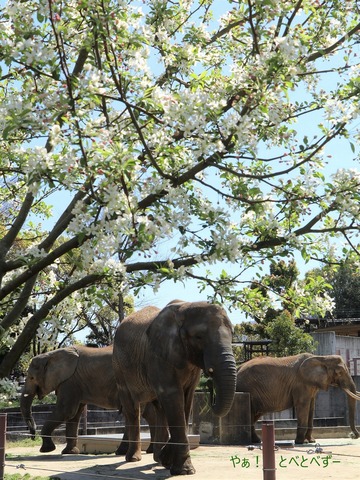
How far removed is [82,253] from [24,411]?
952 cm

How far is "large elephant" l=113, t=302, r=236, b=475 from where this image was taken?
10531 millimetres

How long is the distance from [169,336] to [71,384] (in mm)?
5197

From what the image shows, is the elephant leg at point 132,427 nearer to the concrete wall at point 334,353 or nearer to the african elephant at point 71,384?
the african elephant at point 71,384

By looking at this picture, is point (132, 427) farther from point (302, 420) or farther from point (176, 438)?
point (302, 420)

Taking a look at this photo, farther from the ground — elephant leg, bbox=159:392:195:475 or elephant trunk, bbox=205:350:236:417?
elephant trunk, bbox=205:350:236:417

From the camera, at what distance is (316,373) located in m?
18.3

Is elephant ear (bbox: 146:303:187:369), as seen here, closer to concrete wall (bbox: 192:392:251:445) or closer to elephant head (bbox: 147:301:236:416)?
elephant head (bbox: 147:301:236:416)

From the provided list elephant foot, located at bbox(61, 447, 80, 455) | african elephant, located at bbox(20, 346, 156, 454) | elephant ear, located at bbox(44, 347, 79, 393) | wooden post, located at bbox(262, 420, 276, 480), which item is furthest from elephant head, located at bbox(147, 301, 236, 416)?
elephant ear, located at bbox(44, 347, 79, 393)

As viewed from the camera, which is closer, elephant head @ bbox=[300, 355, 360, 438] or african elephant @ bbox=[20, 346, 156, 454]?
african elephant @ bbox=[20, 346, 156, 454]

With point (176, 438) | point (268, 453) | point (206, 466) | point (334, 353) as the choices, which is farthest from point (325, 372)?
point (334, 353)

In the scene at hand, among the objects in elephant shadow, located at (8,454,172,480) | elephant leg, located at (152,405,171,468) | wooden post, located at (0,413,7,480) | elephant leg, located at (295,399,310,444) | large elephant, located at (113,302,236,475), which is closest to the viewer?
wooden post, located at (0,413,7,480)

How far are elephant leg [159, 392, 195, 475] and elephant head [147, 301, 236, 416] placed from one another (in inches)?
19.8

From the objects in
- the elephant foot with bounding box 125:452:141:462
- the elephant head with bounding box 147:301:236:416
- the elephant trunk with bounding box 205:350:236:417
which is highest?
the elephant head with bounding box 147:301:236:416

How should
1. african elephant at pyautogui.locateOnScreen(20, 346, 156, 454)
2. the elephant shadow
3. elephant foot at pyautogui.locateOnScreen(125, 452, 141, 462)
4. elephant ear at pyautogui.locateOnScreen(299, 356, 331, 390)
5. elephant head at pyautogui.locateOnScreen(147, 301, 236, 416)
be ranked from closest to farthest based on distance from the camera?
elephant head at pyautogui.locateOnScreen(147, 301, 236, 416) < the elephant shadow < elephant foot at pyautogui.locateOnScreen(125, 452, 141, 462) < african elephant at pyautogui.locateOnScreen(20, 346, 156, 454) < elephant ear at pyautogui.locateOnScreen(299, 356, 331, 390)
